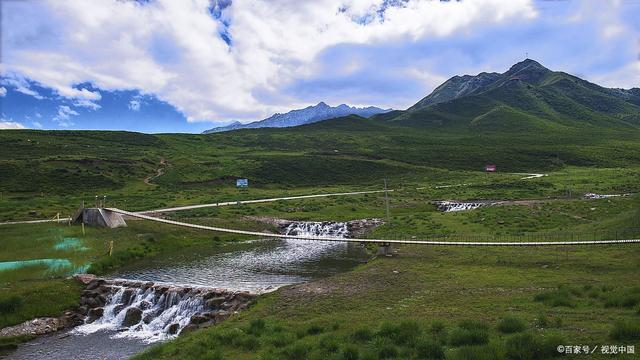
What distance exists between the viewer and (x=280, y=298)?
35469 millimetres

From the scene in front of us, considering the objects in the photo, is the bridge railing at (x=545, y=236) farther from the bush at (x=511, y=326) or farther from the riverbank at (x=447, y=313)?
the bush at (x=511, y=326)

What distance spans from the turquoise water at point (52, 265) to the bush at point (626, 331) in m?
48.1

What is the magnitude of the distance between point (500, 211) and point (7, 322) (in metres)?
70.3

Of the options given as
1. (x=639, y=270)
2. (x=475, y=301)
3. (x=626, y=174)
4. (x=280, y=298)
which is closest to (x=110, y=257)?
(x=280, y=298)

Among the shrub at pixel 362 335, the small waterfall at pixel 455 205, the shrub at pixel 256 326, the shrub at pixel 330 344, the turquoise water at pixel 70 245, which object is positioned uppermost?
the small waterfall at pixel 455 205

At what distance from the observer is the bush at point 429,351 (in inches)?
755

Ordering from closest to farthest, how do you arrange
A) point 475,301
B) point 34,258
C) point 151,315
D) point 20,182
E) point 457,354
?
point 457,354 → point 475,301 → point 151,315 → point 34,258 → point 20,182

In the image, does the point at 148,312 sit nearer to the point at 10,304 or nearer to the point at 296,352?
the point at 10,304

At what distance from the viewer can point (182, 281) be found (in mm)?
46312

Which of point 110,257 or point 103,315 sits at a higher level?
point 110,257

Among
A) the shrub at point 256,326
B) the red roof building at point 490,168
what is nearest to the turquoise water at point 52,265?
the shrub at point 256,326

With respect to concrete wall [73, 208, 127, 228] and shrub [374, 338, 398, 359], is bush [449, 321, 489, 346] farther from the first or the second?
concrete wall [73, 208, 127, 228]

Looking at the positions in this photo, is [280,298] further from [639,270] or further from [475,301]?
[639,270]

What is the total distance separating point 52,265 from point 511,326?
152ft
